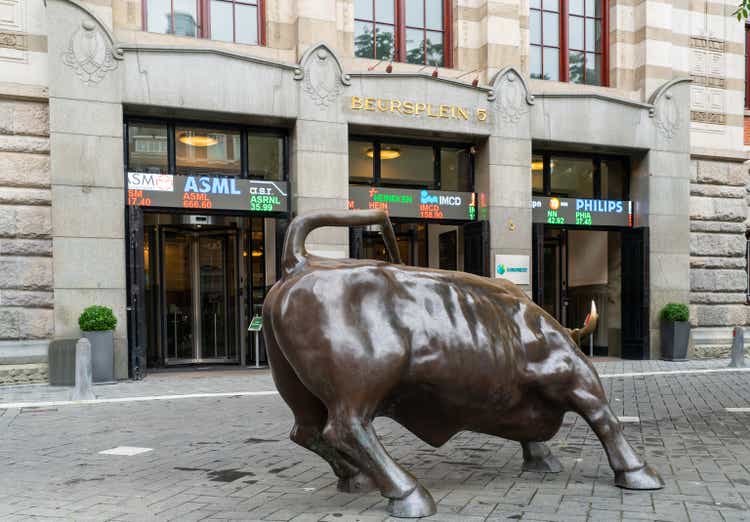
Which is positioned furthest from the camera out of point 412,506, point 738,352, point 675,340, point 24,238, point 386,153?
point 675,340

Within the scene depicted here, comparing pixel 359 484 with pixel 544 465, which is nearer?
pixel 359 484

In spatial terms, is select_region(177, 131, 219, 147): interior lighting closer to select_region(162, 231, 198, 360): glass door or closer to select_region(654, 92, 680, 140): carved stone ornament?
select_region(162, 231, 198, 360): glass door

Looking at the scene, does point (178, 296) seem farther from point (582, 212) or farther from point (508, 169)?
point (582, 212)

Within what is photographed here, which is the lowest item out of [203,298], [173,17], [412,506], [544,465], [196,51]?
[544,465]

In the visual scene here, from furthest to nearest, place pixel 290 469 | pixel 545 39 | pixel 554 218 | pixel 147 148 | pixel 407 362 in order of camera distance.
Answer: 1. pixel 545 39
2. pixel 554 218
3. pixel 147 148
4. pixel 290 469
5. pixel 407 362

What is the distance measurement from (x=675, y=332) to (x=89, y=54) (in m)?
12.6

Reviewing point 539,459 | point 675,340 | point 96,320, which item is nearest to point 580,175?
point 675,340

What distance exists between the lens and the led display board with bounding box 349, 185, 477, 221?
1409 centimetres

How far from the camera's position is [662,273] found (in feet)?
51.9

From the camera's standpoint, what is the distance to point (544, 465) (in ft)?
16.2

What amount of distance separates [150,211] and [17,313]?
272cm

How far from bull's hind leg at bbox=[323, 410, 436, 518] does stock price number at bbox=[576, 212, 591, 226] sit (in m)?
12.9

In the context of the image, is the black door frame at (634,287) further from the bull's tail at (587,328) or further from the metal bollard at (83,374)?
the bull's tail at (587,328)

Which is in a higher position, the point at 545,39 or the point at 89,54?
the point at 545,39
